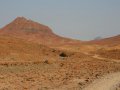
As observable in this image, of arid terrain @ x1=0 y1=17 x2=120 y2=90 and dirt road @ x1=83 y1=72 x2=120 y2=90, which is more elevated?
arid terrain @ x1=0 y1=17 x2=120 y2=90

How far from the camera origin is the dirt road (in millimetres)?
17141

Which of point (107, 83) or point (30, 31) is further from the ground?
point (30, 31)

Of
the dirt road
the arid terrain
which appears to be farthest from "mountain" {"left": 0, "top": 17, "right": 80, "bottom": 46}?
the dirt road

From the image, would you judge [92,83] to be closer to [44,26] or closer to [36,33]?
[36,33]

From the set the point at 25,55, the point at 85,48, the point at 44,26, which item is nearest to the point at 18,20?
the point at 44,26

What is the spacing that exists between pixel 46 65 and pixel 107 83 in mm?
14352

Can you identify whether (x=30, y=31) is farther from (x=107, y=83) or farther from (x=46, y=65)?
(x=107, y=83)

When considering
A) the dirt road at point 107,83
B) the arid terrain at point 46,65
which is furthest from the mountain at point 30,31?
the dirt road at point 107,83

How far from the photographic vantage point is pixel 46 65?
106 feet

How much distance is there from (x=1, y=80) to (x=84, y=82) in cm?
510

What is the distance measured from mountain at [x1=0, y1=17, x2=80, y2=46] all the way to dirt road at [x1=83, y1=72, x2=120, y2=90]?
70241 millimetres

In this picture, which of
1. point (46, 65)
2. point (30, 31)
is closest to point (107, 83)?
point (46, 65)

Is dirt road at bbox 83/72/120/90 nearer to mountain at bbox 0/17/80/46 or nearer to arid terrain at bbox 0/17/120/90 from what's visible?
arid terrain at bbox 0/17/120/90

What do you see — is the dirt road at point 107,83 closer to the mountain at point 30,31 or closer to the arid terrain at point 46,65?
the arid terrain at point 46,65
